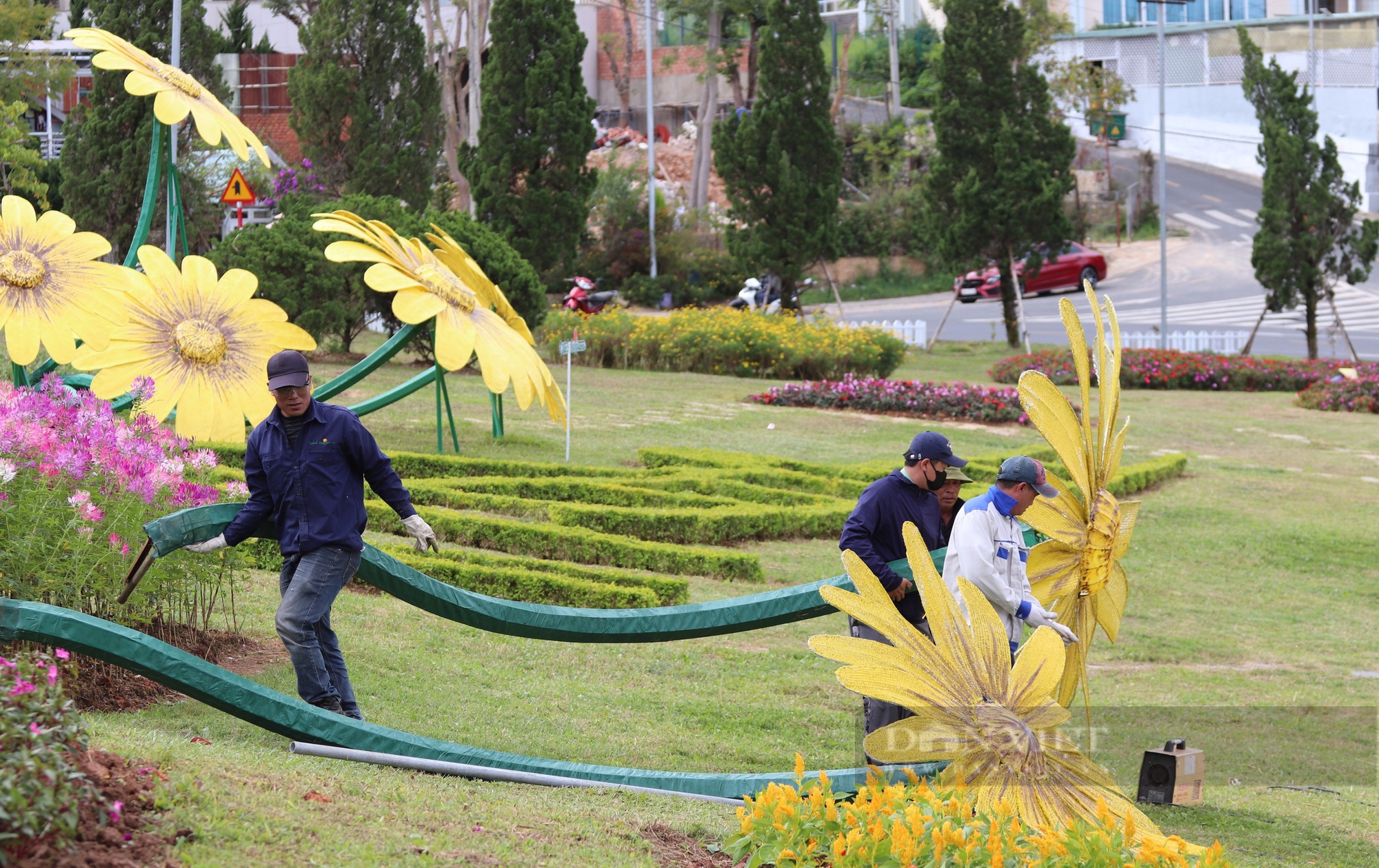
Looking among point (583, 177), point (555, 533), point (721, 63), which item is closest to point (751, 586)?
point (555, 533)

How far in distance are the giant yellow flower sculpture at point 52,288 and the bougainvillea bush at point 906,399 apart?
10424 millimetres

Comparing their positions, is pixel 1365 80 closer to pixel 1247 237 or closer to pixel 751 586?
pixel 1247 237

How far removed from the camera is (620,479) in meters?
11.3

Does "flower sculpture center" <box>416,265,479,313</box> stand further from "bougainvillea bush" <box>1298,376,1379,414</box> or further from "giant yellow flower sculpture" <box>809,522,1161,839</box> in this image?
"bougainvillea bush" <box>1298,376,1379,414</box>

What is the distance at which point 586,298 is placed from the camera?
26.8m

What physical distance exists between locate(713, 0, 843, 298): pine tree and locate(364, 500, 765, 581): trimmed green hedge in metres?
16.0

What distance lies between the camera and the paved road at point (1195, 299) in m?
29.3

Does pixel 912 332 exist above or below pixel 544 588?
above

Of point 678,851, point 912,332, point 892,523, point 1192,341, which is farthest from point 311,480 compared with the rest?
point 1192,341

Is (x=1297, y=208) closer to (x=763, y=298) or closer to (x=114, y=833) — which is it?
(x=763, y=298)

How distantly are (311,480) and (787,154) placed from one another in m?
20.5

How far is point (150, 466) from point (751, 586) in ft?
15.0

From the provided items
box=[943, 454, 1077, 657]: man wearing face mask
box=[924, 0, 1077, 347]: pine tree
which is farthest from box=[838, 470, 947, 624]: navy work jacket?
box=[924, 0, 1077, 347]: pine tree

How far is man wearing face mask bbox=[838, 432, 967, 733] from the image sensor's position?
5.41 metres
